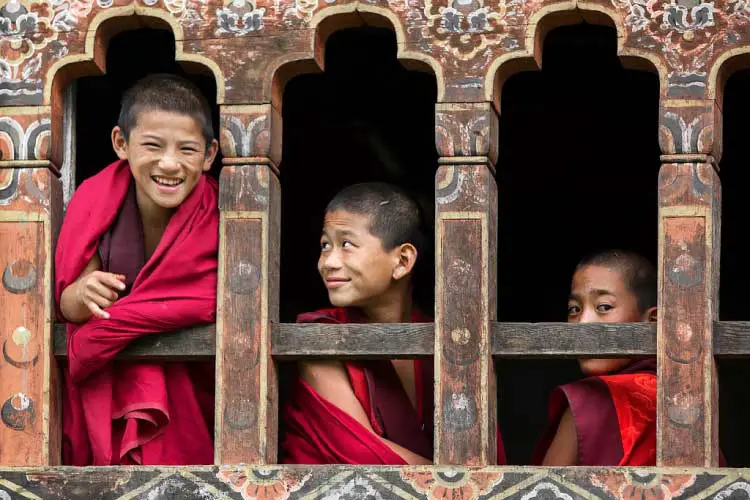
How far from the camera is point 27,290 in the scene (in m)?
9.61

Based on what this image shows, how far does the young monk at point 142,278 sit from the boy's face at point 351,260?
20.6 inches

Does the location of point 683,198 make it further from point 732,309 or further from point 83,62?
point 732,309

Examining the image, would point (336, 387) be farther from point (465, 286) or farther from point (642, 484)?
point (642, 484)

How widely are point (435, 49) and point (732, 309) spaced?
3.26 m

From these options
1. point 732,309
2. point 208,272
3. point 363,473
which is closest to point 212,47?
point 208,272

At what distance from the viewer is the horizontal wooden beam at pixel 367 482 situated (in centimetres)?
907

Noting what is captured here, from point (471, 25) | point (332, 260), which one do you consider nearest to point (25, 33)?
point (332, 260)

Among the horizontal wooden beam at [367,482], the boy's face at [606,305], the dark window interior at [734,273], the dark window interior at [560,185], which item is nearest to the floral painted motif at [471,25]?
the boy's face at [606,305]

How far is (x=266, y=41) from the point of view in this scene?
31.5 feet

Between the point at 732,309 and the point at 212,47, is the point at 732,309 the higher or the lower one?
the lower one

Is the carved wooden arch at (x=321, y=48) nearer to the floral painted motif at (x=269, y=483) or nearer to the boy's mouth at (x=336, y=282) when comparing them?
the boy's mouth at (x=336, y=282)

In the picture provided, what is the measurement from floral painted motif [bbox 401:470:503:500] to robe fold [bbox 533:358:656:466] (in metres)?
0.57

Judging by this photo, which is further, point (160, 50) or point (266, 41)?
point (160, 50)

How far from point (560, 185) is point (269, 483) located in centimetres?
329
